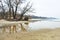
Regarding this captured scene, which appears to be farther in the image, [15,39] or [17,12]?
[17,12]

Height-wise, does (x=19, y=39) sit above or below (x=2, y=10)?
above

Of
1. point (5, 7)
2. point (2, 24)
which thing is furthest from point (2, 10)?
point (2, 24)

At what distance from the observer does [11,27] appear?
26.0 ft

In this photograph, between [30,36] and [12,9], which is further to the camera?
[12,9]

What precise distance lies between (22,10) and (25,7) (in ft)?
2.21

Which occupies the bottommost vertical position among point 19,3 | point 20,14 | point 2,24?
point 20,14

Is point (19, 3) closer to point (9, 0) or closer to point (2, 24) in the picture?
point (9, 0)

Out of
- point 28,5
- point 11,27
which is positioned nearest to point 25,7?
point 28,5

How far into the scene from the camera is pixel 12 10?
71.8ft

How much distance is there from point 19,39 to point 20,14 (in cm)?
1737

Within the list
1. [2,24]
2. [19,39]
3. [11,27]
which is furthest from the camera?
[11,27]

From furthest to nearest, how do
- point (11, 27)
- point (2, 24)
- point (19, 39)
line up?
point (11, 27) → point (2, 24) → point (19, 39)

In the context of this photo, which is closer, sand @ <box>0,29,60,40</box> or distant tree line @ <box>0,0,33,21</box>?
sand @ <box>0,29,60,40</box>

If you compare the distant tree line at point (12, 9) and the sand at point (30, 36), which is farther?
the distant tree line at point (12, 9)
